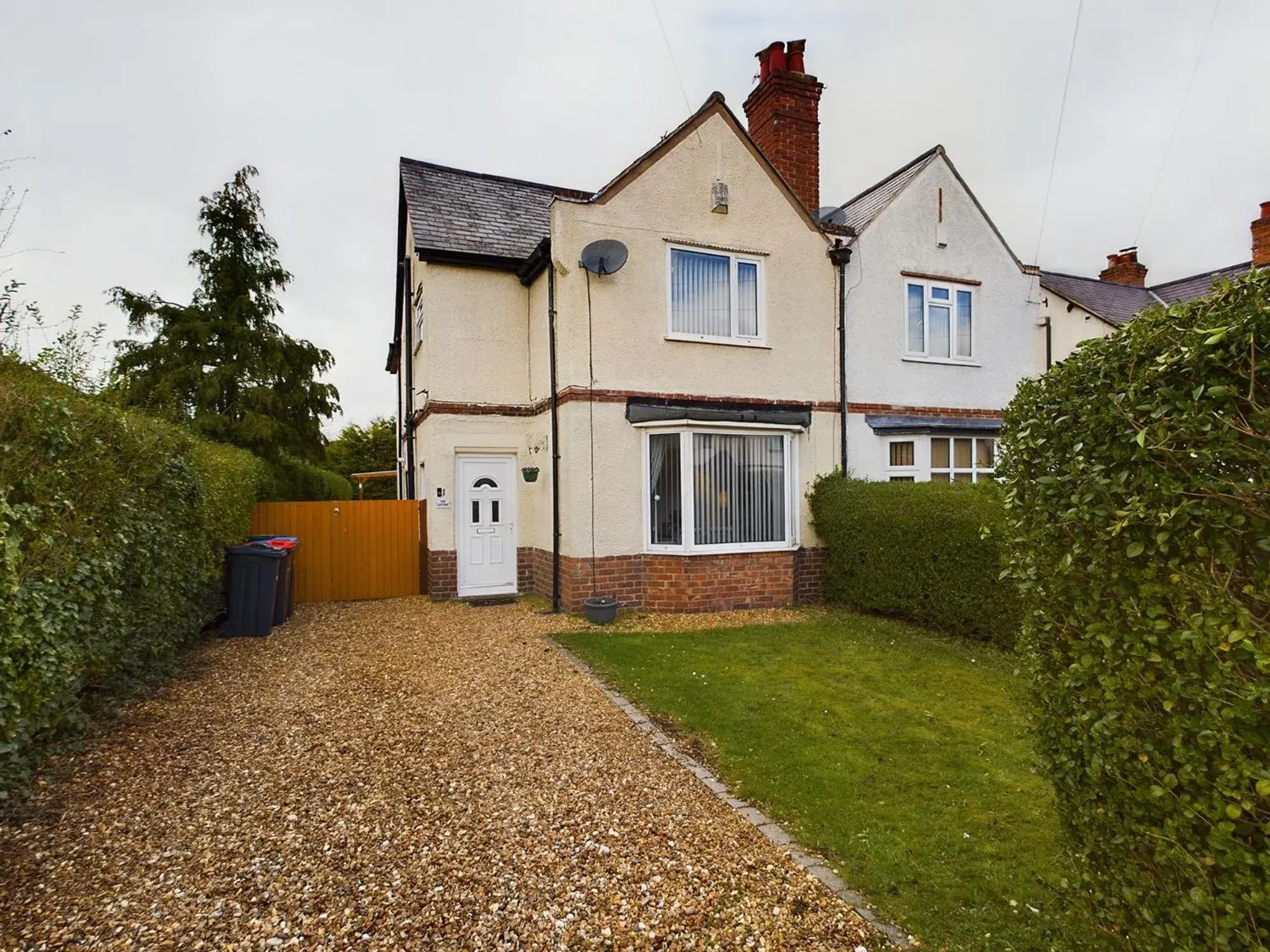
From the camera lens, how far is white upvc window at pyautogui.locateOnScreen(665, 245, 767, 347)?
10500mm

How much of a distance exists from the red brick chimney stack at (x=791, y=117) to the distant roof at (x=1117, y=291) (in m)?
9.65

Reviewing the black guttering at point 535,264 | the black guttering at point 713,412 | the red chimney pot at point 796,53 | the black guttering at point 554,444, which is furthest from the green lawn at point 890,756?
the red chimney pot at point 796,53

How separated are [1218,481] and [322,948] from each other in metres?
3.67

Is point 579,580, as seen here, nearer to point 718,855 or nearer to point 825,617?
point 825,617

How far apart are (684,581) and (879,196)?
29.4ft

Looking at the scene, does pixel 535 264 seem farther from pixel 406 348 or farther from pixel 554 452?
pixel 406 348

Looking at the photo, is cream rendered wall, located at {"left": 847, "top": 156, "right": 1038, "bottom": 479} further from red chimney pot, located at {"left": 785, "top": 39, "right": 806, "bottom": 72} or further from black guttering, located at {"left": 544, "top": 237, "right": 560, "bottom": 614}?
black guttering, located at {"left": 544, "top": 237, "right": 560, "bottom": 614}

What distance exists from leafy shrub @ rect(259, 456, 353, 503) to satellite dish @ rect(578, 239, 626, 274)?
732cm

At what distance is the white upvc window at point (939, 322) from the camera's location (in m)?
12.3

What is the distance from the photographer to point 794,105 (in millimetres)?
12055

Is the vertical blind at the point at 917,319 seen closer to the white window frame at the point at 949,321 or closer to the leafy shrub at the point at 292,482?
the white window frame at the point at 949,321

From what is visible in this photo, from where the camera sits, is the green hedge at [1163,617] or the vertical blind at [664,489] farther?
the vertical blind at [664,489]

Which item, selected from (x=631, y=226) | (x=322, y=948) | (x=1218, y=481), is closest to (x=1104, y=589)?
(x=1218, y=481)

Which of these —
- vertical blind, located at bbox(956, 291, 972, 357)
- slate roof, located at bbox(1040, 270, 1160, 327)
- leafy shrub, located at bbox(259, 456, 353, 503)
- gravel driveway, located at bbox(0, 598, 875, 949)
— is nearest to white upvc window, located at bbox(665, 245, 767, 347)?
vertical blind, located at bbox(956, 291, 972, 357)
